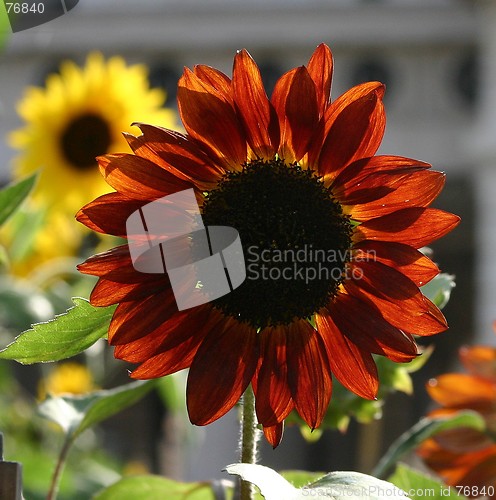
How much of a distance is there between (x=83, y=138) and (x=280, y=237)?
0.92 m

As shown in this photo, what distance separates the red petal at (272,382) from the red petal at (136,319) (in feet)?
0.11

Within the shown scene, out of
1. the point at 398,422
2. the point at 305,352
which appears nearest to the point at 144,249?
the point at 305,352

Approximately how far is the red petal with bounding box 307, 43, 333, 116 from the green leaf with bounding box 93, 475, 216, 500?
0.17 meters

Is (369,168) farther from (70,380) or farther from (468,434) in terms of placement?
(70,380)

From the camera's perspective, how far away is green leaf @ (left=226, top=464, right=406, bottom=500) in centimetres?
24

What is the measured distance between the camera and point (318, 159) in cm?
31

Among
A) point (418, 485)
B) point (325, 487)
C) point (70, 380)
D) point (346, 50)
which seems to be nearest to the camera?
point (325, 487)

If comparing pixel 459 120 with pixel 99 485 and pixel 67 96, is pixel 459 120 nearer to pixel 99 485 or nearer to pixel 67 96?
pixel 67 96

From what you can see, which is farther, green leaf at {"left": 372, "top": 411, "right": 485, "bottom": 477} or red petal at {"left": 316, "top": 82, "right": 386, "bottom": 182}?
green leaf at {"left": 372, "top": 411, "right": 485, "bottom": 477}

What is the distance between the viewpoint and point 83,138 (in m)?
1.19

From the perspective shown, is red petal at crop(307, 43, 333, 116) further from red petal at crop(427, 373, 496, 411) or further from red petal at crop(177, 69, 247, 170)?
red petal at crop(427, 373, 496, 411)

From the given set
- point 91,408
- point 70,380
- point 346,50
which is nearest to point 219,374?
point 91,408

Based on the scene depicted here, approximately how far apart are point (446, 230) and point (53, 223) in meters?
0.87

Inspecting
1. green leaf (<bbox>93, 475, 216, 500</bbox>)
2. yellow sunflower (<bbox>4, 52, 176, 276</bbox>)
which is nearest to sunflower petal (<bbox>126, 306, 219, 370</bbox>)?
green leaf (<bbox>93, 475, 216, 500</bbox>)
